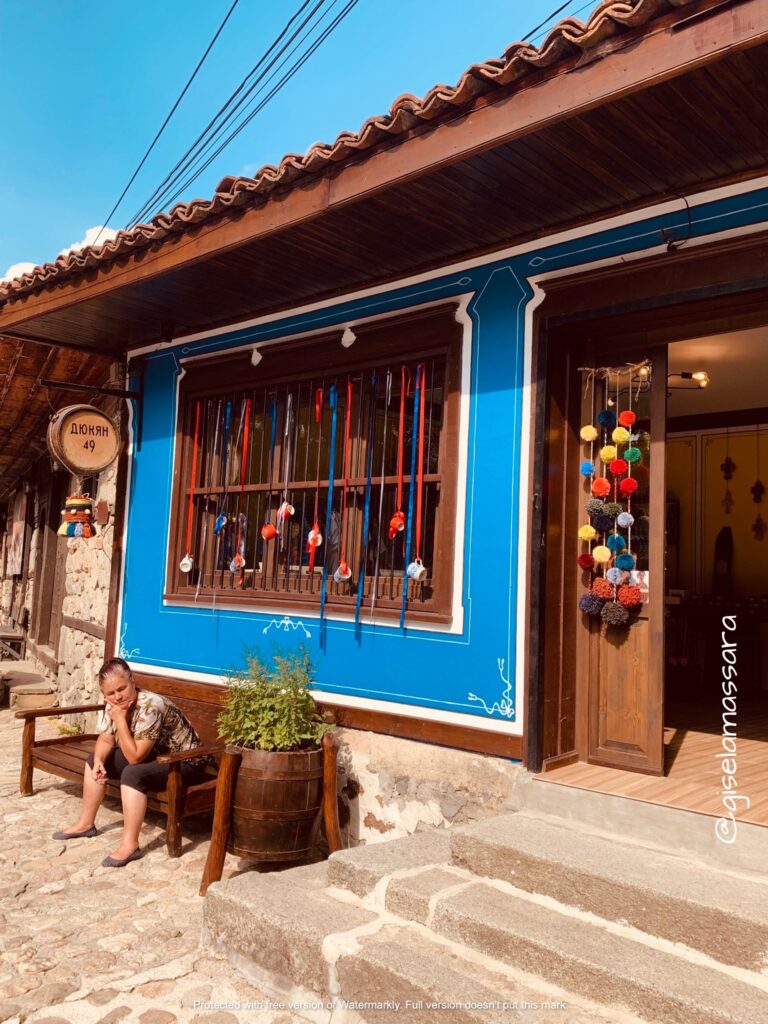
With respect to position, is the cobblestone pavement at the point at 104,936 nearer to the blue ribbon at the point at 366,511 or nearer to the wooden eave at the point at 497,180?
the blue ribbon at the point at 366,511

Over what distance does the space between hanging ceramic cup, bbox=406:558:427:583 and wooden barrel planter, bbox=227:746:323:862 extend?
1192 millimetres

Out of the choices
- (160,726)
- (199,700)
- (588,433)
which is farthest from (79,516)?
(588,433)

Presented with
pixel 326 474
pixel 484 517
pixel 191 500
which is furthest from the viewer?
pixel 191 500

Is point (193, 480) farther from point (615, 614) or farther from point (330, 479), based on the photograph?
point (615, 614)

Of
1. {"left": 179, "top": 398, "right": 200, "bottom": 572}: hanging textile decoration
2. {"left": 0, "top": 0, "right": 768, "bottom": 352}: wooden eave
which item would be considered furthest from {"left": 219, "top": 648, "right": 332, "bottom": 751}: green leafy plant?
{"left": 0, "top": 0, "right": 768, "bottom": 352}: wooden eave

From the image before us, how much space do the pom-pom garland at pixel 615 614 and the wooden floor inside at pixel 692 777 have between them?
0.75 metres

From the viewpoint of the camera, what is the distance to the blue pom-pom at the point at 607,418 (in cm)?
449

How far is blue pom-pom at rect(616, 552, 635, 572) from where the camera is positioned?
429cm

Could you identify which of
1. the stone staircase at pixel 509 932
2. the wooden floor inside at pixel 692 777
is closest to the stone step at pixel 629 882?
the stone staircase at pixel 509 932

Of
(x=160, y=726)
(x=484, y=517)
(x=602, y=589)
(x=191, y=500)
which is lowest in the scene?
(x=160, y=726)

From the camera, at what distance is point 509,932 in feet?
9.62

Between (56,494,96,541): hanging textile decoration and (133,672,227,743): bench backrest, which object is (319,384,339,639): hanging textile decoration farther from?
(56,494,96,541): hanging textile decoration

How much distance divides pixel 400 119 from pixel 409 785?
345cm

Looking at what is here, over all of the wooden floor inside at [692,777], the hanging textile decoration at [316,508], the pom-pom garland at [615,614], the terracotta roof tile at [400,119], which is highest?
the terracotta roof tile at [400,119]
